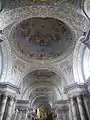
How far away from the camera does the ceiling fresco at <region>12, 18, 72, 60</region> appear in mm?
12247

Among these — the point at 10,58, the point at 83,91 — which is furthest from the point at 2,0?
the point at 83,91

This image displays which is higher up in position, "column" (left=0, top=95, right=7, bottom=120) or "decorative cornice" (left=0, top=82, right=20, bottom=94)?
"decorative cornice" (left=0, top=82, right=20, bottom=94)

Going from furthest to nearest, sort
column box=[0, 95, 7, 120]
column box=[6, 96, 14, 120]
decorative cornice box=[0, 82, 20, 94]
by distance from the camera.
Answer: decorative cornice box=[0, 82, 20, 94]
column box=[6, 96, 14, 120]
column box=[0, 95, 7, 120]

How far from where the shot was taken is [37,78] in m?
17.4

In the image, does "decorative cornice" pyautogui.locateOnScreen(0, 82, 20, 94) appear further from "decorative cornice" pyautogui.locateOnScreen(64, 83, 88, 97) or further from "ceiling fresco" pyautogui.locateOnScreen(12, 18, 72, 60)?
"decorative cornice" pyautogui.locateOnScreen(64, 83, 88, 97)

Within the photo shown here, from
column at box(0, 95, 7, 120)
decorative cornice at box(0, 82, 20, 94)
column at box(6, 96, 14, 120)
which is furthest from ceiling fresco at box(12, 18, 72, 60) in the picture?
column at box(0, 95, 7, 120)

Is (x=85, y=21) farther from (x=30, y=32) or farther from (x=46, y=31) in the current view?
Result: (x=30, y=32)

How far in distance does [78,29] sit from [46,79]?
28.1 ft

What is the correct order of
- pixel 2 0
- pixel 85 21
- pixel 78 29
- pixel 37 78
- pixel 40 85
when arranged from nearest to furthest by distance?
pixel 2 0, pixel 85 21, pixel 78 29, pixel 37 78, pixel 40 85

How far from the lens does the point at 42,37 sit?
1369 cm

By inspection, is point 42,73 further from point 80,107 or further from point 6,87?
point 80,107

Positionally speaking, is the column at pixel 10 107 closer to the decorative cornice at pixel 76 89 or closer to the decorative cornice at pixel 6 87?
the decorative cornice at pixel 6 87

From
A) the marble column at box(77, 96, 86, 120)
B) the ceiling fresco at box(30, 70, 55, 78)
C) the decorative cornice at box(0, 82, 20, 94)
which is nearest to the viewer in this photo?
the marble column at box(77, 96, 86, 120)

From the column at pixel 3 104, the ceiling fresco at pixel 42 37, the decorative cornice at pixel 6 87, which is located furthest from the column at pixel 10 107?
the ceiling fresco at pixel 42 37
